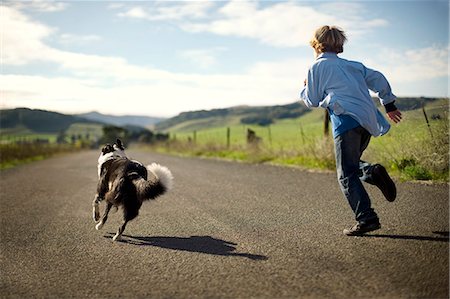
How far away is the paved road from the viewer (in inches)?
128

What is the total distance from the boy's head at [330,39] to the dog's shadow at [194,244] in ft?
7.73

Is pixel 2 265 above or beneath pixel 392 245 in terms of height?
beneath

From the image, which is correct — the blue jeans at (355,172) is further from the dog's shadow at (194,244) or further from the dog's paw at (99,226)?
the dog's paw at (99,226)

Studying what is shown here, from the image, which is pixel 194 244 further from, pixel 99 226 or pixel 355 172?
pixel 355 172

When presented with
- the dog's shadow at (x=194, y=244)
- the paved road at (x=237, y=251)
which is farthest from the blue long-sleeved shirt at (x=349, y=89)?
the dog's shadow at (x=194, y=244)

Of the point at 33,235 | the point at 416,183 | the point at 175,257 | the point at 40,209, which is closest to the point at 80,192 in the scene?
the point at 40,209

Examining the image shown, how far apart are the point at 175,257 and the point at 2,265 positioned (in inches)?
73.7

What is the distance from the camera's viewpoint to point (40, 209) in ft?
25.7

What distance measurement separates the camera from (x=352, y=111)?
4.32m

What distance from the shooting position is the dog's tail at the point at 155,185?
4922 mm

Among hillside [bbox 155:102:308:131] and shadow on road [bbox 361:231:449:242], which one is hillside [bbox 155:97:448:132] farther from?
shadow on road [bbox 361:231:449:242]

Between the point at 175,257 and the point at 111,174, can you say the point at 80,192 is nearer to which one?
the point at 111,174

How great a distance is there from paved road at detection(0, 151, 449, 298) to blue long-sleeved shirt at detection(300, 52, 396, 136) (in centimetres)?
130

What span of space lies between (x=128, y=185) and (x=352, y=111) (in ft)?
9.44
